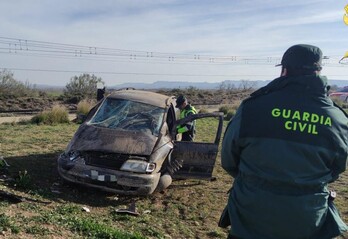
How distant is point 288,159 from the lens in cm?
→ 236

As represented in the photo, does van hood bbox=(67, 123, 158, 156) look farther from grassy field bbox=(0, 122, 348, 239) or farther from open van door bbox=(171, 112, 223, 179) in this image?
grassy field bbox=(0, 122, 348, 239)

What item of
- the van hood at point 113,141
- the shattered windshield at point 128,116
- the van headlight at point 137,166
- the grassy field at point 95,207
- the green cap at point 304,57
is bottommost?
the grassy field at point 95,207

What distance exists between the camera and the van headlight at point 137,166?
6.69 meters

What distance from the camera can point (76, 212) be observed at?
5.64 metres

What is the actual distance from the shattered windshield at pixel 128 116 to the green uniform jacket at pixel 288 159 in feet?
17.0

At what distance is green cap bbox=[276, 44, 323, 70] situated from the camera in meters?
2.47

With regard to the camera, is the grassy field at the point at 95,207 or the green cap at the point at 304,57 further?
the grassy field at the point at 95,207

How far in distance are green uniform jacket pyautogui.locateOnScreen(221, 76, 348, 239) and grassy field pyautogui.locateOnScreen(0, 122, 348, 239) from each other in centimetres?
261

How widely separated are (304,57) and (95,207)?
4.58m

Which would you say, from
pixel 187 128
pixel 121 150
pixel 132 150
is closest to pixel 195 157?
pixel 187 128

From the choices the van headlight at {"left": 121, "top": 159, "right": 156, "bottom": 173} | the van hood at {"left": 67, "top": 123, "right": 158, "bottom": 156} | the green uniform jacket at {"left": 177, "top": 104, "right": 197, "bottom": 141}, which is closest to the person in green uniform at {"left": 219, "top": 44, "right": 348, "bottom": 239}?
the van headlight at {"left": 121, "top": 159, "right": 156, "bottom": 173}

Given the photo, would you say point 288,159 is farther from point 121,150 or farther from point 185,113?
point 185,113

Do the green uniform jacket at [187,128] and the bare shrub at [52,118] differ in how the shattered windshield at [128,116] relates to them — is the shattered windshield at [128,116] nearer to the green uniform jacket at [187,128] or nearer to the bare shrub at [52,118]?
the green uniform jacket at [187,128]

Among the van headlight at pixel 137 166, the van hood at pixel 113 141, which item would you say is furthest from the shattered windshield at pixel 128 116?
the van headlight at pixel 137 166
